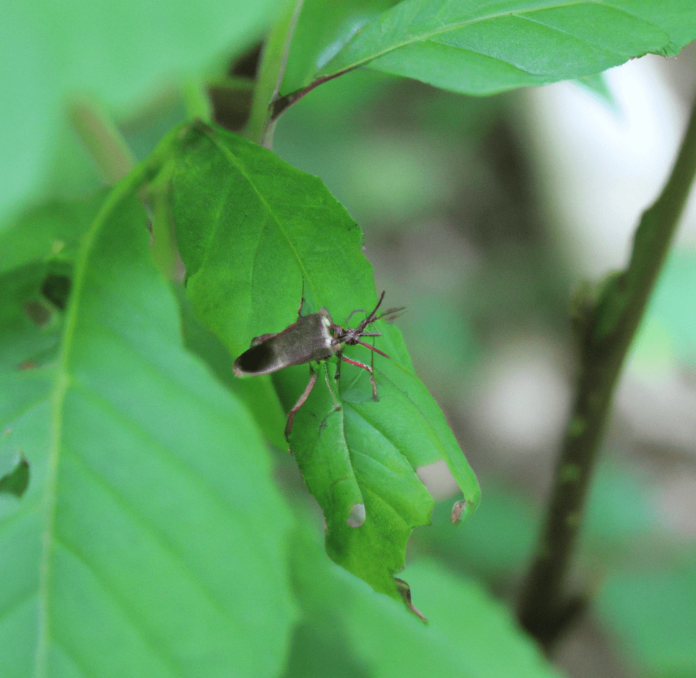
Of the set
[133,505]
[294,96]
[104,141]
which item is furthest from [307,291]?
[104,141]

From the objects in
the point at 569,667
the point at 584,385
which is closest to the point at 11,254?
the point at 584,385

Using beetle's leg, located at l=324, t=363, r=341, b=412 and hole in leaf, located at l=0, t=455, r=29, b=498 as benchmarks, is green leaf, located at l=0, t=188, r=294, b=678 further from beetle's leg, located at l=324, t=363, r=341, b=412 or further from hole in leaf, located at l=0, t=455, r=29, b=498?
beetle's leg, located at l=324, t=363, r=341, b=412

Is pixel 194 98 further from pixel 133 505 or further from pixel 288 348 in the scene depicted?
pixel 133 505

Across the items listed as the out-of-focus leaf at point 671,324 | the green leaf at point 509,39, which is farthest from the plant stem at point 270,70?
the out-of-focus leaf at point 671,324

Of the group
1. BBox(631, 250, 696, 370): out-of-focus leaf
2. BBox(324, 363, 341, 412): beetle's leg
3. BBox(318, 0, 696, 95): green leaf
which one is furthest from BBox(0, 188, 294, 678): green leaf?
BBox(631, 250, 696, 370): out-of-focus leaf

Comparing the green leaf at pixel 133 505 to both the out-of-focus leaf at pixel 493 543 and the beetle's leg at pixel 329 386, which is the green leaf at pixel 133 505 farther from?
the out-of-focus leaf at pixel 493 543
